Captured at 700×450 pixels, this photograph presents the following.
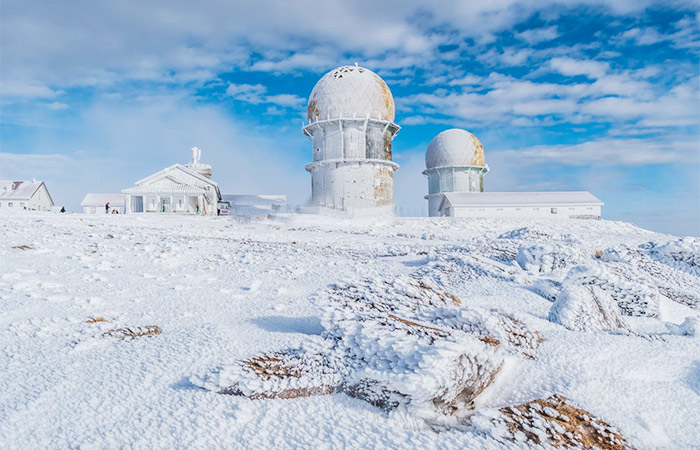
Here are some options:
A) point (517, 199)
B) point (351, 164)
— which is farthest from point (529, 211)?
point (351, 164)

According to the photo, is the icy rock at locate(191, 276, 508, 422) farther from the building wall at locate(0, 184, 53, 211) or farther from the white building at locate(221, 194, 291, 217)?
the building wall at locate(0, 184, 53, 211)

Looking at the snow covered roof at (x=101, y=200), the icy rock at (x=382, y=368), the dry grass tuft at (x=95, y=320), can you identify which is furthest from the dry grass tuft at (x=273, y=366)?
the snow covered roof at (x=101, y=200)

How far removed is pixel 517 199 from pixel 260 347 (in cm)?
3565

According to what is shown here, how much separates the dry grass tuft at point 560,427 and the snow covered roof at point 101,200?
47.8 meters

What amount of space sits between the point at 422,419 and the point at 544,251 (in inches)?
252

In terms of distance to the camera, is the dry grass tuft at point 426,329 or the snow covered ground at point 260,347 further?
the dry grass tuft at point 426,329

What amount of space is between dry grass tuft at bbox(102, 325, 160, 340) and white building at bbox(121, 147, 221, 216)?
27.0m

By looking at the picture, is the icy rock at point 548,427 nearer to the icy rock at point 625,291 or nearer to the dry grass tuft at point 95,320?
the icy rock at point 625,291

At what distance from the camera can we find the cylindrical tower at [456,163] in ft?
123

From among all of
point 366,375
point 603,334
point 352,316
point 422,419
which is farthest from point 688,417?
point 352,316

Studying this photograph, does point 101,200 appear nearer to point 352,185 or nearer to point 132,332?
point 352,185

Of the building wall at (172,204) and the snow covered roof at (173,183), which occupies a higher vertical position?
the snow covered roof at (173,183)

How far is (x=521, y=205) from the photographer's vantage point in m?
35.6

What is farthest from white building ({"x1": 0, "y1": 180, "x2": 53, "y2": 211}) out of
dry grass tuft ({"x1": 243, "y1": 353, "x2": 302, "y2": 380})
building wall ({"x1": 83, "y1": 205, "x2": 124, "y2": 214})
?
dry grass tuft ({"x1": 243, "y1": 353, "x2": 302, "y2": 380})
